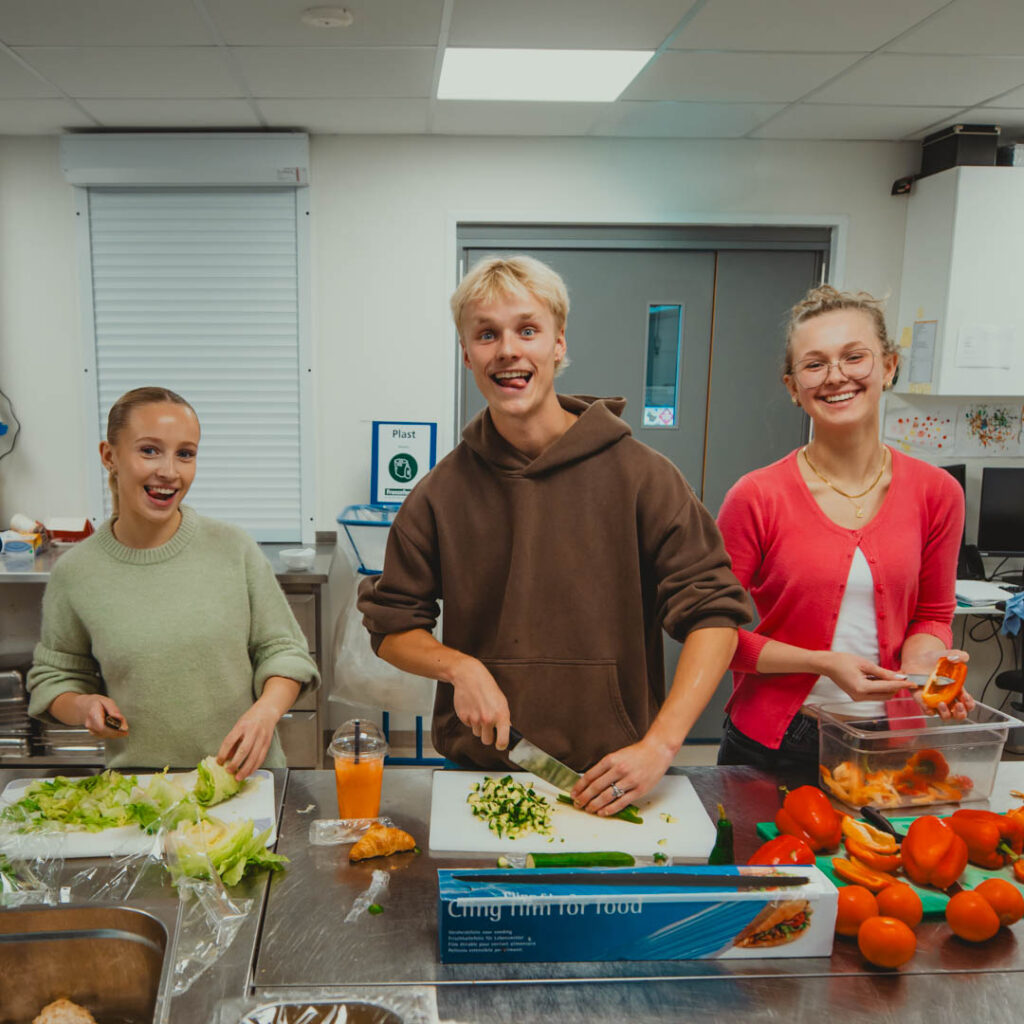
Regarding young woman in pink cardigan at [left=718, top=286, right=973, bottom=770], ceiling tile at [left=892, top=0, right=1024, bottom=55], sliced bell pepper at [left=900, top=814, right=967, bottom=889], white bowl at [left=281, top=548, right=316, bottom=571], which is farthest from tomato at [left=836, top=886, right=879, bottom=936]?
white bowl at [left=281, top=548, right=316, bottom=571]

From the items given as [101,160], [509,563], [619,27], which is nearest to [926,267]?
[619,27]

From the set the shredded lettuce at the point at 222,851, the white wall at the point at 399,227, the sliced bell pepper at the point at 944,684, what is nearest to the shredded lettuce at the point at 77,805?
the shredded lettuce at the point at 222,851

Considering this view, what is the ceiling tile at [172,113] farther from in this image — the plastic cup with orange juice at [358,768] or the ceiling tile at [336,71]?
the plastic cup with orange juice at [358,768]

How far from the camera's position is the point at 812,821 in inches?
49.3

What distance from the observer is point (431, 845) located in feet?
4.25

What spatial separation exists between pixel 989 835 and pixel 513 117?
2.82 meters

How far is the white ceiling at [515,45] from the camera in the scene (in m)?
2.30

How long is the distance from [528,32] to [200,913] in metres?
2.33

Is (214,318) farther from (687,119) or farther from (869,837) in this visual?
(869,837)

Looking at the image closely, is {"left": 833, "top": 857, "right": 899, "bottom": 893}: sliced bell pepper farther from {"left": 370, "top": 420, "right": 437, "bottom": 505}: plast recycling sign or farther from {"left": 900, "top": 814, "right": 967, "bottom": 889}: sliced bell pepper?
{"left": 370, "top": 420, "right": 437, "bottom": 505}: plast recycling sign

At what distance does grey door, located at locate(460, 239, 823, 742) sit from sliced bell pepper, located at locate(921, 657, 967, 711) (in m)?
2.32

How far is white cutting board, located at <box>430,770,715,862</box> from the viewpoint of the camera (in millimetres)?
1277

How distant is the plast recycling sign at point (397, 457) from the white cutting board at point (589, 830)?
2275 millimetres

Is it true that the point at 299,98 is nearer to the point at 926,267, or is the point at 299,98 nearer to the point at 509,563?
the point at 509,563
